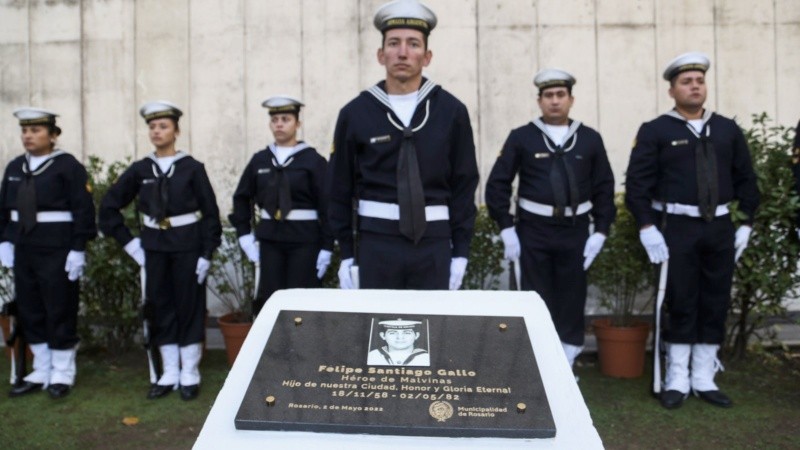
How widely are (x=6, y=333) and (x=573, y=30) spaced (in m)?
5.71

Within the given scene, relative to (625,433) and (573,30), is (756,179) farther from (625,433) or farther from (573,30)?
(573,30)

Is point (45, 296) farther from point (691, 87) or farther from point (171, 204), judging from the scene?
point (691, 87)

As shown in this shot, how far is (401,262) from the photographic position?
3139mm

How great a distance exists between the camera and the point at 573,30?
6.85m

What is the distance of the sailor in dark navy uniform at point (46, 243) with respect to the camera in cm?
502

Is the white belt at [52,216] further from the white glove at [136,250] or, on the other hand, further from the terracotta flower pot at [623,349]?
the terracotta flower pot at [623,349]

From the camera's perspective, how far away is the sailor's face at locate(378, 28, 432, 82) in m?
2.99

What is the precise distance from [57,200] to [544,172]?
134 inches

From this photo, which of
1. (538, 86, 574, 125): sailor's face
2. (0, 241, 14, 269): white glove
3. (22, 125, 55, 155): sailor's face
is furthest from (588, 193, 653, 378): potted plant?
(0, 241, 14, 269): white glove

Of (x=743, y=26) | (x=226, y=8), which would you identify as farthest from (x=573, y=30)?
(x=226, y=8)

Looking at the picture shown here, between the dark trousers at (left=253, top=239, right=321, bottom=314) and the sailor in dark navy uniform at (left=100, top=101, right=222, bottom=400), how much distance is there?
385 mm

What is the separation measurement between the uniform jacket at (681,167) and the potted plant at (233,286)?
9.80 feet

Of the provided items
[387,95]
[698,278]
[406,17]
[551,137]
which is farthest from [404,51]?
[698,278]

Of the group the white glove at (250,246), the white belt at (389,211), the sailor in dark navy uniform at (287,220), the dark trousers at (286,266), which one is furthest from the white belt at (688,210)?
the white glove at (250,246)
